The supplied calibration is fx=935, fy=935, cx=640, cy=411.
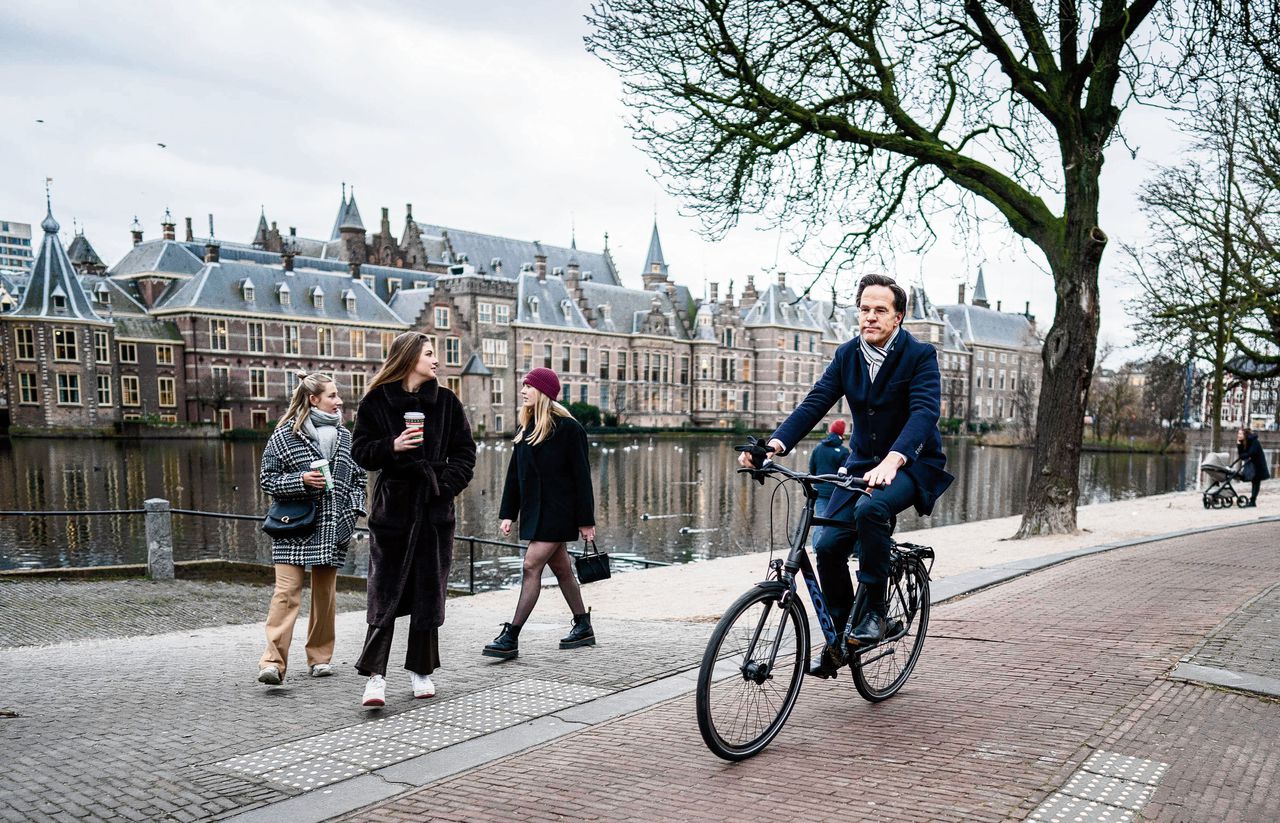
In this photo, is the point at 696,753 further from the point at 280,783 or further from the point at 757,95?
the point at 757,95

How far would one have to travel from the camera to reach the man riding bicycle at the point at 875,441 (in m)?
4.38

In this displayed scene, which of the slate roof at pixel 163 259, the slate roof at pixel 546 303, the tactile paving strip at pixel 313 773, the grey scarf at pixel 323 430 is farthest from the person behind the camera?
the slate roof at pixel 546 303

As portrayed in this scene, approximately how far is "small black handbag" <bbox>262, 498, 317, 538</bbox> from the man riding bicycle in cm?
295

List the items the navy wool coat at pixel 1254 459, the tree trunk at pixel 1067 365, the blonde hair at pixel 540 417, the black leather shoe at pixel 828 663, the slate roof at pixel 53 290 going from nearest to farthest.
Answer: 1. the black leather shoe at pixel 828 663
2. the blonde hair at pixel 540 417
3. the tree trunk at pixel 1067 365
4. the navy wool coat at pixel 1254 459
5. the slate roof at pixel 53 290

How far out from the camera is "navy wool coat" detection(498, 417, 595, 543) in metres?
6.41

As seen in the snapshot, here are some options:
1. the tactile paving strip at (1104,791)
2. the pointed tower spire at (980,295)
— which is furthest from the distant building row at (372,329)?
the tactile paving strip at (1104,791)

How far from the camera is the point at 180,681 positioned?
18.4ft

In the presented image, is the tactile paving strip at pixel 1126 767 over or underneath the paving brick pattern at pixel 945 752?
over

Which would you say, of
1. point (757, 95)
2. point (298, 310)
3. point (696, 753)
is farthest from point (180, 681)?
point (298, 310)

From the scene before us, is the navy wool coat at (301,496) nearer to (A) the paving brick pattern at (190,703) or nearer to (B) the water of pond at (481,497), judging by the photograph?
(A) the paving brick pattern at (190,703)

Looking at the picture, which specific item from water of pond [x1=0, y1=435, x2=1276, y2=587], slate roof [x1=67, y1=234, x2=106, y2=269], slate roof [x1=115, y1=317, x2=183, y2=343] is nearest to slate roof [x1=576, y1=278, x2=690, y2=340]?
water of pond [x1=0, y1=435, x2=1276, y2=587]

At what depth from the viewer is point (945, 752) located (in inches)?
160

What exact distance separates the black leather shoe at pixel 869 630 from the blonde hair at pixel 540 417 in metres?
2.60

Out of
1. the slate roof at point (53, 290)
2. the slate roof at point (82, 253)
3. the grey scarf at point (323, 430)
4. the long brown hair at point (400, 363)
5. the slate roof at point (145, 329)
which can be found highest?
the slate roof at point (82, 253)
